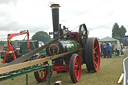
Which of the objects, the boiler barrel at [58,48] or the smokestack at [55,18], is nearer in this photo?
the boiler barrel at [58,48]

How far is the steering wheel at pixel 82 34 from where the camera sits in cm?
609

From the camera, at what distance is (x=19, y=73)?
3.13 m

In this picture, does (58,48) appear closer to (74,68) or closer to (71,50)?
(71,50)

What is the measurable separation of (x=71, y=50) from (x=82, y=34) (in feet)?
3.06

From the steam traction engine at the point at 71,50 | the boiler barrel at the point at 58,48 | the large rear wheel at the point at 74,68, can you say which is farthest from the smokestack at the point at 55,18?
the large rear wheel at the point at 74,68

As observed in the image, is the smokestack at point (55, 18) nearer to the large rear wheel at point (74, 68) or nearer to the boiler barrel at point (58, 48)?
the boiler barrel at point (58, 48)

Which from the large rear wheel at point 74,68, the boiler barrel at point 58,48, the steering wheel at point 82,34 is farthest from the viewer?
the steering wheel at point 82,34

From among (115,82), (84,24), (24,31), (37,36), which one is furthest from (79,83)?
(37,36)

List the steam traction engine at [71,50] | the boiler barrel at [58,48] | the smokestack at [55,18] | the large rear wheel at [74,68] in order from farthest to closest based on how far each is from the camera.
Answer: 1. the smokestack at [55,18]
2. the boiler barrel at [58,48]
3. the steam traction engine at [71,50]
4. the large rear wheel at [74,68]

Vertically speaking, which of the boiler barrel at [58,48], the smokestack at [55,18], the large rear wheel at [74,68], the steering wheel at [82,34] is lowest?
the large rear wheel at [74,68]

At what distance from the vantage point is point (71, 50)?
5684 mm

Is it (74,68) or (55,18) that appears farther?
(55,18)

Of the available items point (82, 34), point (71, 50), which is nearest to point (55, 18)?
point (71, 50)

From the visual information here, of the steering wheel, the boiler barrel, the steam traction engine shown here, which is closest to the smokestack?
the steam traction engine
